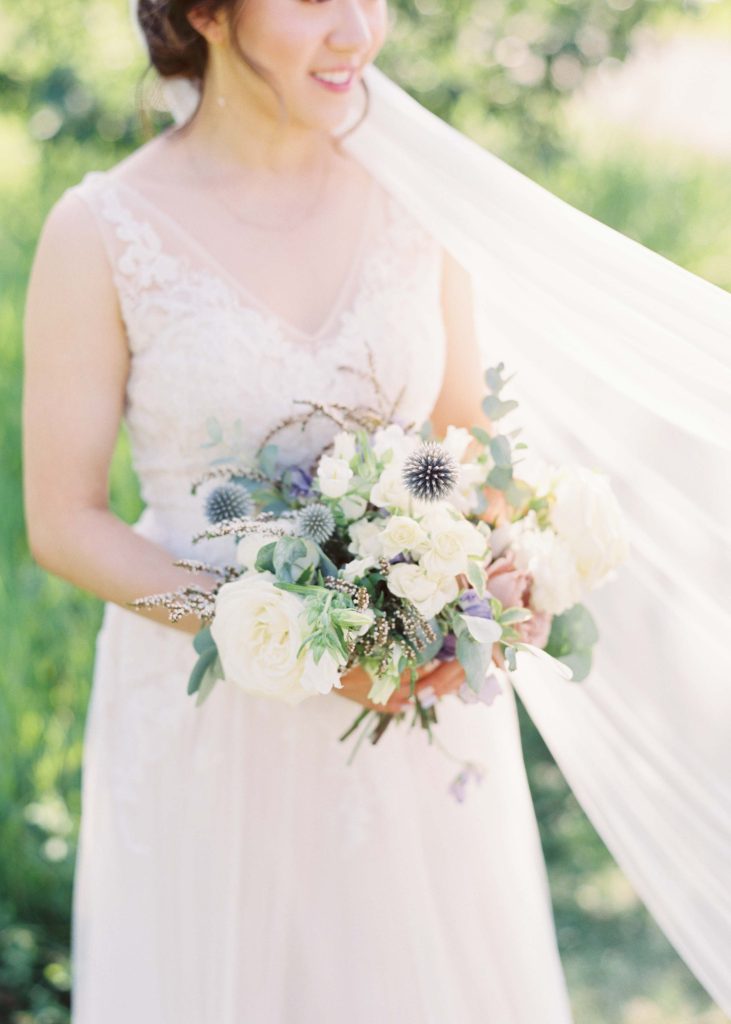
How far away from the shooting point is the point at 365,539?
1438 millimetres

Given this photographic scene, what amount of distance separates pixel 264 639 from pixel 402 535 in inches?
8.1

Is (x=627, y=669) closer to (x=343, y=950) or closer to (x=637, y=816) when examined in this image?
(x=637, y=816)

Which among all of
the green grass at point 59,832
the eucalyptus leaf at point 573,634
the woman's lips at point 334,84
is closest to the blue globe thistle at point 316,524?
the eucalyptus leaf at point 573,634

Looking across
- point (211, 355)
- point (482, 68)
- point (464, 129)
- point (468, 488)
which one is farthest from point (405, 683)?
point (464, 129)

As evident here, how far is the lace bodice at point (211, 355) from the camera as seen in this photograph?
1765 millimetres

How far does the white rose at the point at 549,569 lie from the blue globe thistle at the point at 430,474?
0.73 ft

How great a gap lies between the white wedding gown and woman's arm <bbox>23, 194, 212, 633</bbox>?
4 cm

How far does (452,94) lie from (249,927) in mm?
2917

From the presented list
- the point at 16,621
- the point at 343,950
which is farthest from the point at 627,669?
the point at 16,621

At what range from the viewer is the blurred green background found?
290 cm

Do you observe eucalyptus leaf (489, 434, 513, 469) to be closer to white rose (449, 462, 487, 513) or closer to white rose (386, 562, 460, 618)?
white rose (449, 462, 487, 513)

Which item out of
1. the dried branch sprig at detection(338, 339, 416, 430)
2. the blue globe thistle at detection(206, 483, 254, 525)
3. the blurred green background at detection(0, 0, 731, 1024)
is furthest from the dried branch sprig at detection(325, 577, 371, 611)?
the blurred green background at detection(0, 0, 731, 1024)

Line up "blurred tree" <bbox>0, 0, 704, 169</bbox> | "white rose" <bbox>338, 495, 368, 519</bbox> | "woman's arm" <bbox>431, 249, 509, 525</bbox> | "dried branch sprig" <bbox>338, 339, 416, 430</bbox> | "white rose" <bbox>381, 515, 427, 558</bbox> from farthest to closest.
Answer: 1. "blurred tree" <bbox>0, 0, 704, 169</bbox>
2. "woman's arm" <bbox>431, 249, 509, 525</bbox>
3. "dried branch sprig" <bbox>338, 339, 416, 430</bbox>
4. "white rose" <bbox>338, 495, 368, 519</bbox>
5. "white rose" <bbox>381, 515, 427, 558</bbox>

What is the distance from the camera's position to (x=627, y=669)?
1884 millimetres
